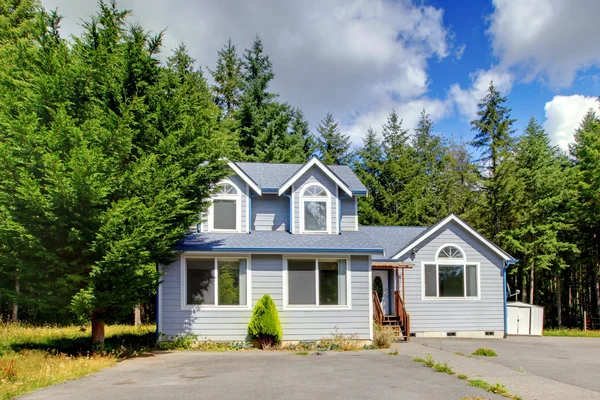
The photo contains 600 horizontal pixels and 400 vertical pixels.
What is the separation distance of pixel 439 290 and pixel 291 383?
1204 centimetres

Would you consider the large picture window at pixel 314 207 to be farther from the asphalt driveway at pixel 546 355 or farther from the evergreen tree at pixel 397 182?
the evergreen tree at pixel 397 182

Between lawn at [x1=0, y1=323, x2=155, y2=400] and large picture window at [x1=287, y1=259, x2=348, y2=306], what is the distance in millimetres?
5032

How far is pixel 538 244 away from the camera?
27.5 m

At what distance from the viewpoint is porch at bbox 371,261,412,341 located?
18672mm

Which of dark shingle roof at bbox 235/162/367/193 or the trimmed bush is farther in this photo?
dark shingle roof at bbox 235/162/367/193

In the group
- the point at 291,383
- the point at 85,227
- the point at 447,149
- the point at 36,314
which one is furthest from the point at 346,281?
the point at 447,149

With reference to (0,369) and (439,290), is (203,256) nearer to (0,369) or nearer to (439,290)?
(0,369)

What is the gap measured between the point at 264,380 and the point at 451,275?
12.5 meters

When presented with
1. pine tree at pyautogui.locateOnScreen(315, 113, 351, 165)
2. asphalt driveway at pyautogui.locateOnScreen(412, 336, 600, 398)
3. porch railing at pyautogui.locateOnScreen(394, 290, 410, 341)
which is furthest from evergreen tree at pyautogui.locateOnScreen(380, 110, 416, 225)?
porch railing at pyautogui.locateOnScreen(394, 290, 410, 341)

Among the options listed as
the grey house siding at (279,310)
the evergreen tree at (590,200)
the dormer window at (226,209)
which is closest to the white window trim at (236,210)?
the dormer window at (226,209)

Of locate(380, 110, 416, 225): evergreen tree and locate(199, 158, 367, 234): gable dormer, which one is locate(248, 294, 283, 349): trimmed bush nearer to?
locate(199, 158, 367, 234): gable dormer

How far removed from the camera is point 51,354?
12750 mm

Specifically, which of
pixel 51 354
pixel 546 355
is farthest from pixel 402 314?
pixel 51 354

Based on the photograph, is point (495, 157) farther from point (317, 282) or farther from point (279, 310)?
point (279, 310)
